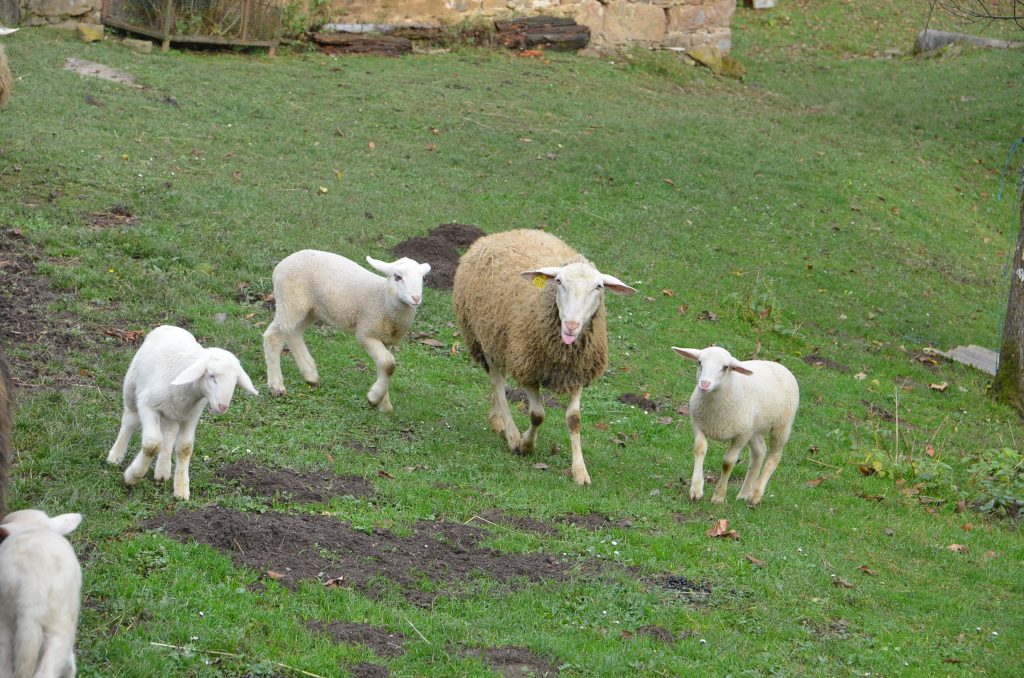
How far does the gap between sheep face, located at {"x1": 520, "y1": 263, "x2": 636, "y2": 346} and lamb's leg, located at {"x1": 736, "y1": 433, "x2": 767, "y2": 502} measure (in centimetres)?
161

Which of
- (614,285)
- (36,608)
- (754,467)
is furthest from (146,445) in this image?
(754,467)

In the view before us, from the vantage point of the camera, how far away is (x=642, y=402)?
35.9 ft

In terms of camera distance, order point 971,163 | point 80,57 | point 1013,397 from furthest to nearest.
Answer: point 971,163 → point 80,57 → point 1013,397

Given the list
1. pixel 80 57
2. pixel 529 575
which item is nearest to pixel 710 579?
pixel 529 575

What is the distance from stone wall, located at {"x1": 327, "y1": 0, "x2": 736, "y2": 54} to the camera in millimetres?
24000

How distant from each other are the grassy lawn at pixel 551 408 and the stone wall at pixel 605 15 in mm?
1652

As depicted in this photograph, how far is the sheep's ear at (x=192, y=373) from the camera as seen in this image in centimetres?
589

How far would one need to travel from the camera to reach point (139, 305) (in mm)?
9984

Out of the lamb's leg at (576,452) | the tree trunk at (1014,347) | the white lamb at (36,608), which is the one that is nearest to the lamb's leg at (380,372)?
the lamb's leg at (576,452)

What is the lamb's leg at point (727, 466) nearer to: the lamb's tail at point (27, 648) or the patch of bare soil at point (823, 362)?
the patch of bare soil at point (823, 362)

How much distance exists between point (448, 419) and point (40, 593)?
5.39m

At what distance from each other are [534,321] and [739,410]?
5.92 ft

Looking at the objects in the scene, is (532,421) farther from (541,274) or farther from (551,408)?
(551,408)

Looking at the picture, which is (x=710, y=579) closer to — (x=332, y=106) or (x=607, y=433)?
(x=607, y=433)
